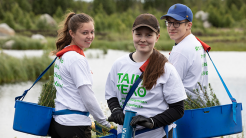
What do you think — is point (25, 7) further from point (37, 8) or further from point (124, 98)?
point (124, 98)

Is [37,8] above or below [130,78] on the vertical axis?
above

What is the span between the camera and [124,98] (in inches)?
86.7

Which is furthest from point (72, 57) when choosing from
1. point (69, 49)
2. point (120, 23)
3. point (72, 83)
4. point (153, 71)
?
point (120, 23)

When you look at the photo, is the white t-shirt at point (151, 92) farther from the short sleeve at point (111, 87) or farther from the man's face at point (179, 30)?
the man's face at point (179, 30)

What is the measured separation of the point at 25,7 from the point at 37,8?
12.4ft

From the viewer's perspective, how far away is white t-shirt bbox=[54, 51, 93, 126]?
2418mm

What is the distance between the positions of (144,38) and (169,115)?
565 mm

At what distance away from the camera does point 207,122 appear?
252 cm

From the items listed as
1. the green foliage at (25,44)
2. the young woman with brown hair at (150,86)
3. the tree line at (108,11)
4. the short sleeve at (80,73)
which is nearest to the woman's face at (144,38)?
the young woman with brown hair at (150,86)

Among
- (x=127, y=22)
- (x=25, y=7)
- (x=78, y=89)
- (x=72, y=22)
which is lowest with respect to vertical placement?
(x=78, y=89)

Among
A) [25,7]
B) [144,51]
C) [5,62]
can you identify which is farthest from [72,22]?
[25,7]

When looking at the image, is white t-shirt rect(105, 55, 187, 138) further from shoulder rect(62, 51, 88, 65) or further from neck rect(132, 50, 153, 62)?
Result: shoulder rect(62, 51, 88, 65)

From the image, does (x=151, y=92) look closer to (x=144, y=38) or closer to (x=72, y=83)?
(x=144, y=38)

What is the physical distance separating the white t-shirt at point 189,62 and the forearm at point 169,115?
81 cm
